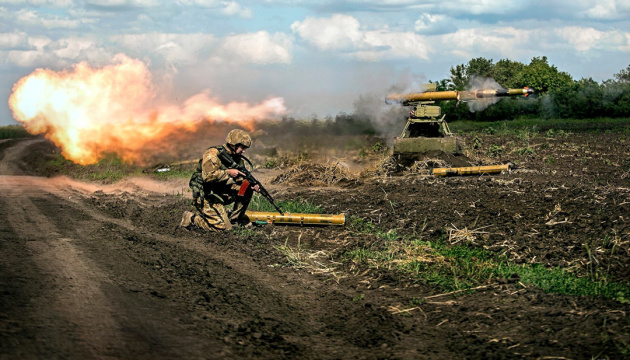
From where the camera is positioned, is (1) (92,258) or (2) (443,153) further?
(2) (443,153)

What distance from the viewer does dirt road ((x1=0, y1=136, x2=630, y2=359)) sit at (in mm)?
5395

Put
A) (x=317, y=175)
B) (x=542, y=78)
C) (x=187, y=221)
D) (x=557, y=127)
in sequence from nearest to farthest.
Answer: (x=187, y=221), (x=317, y=175), (x=557, y=127), (x=542, y=78)

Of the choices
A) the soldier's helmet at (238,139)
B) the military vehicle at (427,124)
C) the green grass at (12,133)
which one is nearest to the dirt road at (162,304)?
the soldier's helmet at (238,139)

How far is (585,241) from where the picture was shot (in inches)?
348

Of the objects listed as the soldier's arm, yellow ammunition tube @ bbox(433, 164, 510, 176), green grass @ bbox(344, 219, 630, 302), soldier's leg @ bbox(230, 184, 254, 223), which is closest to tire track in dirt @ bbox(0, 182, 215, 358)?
the soldier's arm

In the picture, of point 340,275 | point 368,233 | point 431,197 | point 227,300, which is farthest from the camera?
point 431,197

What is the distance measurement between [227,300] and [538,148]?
2281cm

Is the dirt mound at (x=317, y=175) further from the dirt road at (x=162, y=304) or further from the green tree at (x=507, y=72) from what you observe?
the green tree at (x=507, y=72)

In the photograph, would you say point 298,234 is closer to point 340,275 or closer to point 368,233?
point 368,233

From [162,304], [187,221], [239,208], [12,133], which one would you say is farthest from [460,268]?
[12,133]

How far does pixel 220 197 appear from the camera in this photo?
36.6 feet

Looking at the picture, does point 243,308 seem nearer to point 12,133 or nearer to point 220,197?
point 220,197

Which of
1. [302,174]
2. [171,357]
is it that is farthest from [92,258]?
[302,174]

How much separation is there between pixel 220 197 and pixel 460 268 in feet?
16.4
